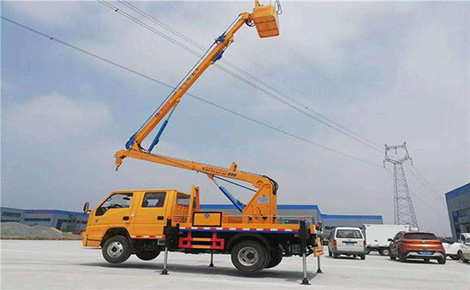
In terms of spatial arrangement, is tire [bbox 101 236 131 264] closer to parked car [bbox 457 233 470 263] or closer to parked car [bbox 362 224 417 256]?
parked car [bbox 457 233 470 263]

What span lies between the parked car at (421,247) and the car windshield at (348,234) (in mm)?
2261

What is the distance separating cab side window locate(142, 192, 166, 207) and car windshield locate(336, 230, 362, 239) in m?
11.3

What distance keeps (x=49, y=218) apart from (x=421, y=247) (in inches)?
4075

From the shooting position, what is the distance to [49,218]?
3898 inches

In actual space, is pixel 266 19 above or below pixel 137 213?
above

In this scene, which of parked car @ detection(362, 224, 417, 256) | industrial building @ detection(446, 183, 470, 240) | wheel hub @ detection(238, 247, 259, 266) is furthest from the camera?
industrial building @ detection(446, 183, 470, 240)

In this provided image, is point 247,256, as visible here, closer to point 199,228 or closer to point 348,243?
point 199,228

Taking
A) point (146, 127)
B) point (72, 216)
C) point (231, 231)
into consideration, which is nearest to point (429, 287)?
point (231, 231)

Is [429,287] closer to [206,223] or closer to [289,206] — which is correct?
[206,223]

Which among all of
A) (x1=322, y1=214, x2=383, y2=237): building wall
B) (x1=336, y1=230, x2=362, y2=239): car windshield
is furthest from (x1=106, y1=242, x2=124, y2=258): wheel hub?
(x1=322, y1=214, x2=383, y2=237): building wall

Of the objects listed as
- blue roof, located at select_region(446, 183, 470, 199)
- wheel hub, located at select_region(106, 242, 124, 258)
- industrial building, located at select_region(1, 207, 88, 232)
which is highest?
blue roof, located at select_region(446, 183, 470, 199)

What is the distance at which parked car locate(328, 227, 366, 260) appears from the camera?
17844 millimetres

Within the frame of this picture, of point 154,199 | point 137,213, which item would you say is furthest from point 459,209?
point 137,213

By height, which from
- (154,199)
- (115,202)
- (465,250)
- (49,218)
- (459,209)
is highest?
(459,209)
